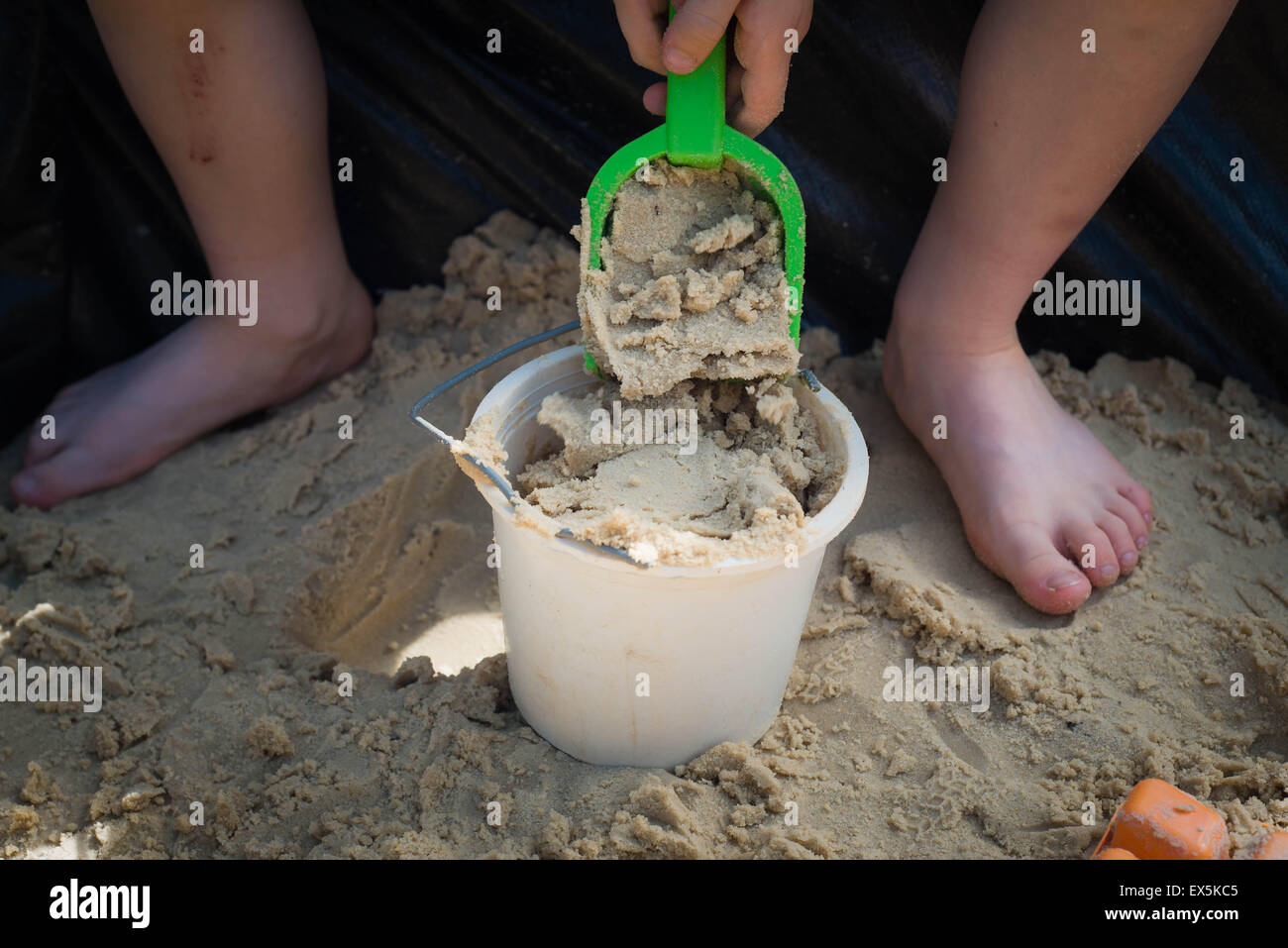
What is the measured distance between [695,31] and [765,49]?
0.08 meters

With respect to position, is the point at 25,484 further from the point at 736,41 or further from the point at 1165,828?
the point at 1165,828

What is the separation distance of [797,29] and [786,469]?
47cm

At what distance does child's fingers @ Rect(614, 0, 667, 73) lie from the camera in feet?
3.59

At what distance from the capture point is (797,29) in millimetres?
1120

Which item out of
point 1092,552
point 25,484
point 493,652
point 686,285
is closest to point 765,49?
point 686,285

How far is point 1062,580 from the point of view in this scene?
4.06 feet

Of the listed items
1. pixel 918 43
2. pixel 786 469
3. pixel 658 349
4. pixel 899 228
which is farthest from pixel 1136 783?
pixel 918 43

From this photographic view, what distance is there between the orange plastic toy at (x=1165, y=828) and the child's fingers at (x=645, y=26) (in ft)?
2.82

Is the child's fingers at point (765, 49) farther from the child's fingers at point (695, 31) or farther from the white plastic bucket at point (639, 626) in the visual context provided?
the white plastic bucket at point (639, 626)

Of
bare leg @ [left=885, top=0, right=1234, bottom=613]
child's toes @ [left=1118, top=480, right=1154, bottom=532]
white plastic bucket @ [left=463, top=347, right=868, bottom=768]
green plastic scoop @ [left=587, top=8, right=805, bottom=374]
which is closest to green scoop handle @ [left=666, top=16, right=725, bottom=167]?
green plastic scoop @ [left=587, top=8, right=805, bottom=374]

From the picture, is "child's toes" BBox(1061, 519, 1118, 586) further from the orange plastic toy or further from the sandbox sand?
the orange plastic toy

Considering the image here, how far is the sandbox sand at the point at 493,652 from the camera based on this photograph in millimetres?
1042

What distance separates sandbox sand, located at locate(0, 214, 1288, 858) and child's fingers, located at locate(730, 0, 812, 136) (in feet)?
1.61

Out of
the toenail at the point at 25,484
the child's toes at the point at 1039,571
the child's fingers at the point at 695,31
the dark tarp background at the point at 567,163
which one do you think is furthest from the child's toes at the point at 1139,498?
the toenail at the point at 25,484
